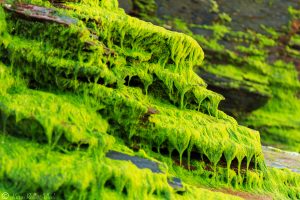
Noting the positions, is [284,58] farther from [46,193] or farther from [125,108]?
[46,193]

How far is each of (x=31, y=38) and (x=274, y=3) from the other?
1659 centimetres

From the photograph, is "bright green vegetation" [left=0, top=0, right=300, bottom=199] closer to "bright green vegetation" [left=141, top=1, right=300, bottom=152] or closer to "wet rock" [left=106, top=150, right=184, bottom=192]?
"wet rock" [left=106, top=150, right=184, bottom=192]

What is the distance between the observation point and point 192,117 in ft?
21.6

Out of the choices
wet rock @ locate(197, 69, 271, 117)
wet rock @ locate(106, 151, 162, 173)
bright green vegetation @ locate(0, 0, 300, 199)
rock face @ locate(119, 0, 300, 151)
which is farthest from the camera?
rock face @ locate(119, 0, 300, 151)

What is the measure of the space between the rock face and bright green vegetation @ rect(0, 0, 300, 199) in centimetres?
943

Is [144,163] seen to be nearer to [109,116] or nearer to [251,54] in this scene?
[109,116]

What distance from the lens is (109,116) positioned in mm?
5902

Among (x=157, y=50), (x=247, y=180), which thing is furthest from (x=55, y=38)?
(x=247, y=180)

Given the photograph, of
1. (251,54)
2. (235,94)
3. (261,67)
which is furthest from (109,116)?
(251,54)

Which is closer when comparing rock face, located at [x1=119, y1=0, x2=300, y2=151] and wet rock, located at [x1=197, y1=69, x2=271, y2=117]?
wet rock, located at [x1=197, y1=69, x2=271, y2=117]

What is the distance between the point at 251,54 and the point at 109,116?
1440 cm

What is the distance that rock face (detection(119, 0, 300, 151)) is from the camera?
660 inches

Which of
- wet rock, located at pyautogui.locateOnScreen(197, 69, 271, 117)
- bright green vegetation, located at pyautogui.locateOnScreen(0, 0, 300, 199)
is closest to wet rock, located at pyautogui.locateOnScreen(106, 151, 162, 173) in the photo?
bright green vegetation, located at pyautogui.locateOnScreen(0, 0, 300, 199)

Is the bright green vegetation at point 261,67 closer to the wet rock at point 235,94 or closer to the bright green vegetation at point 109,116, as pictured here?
the wet rock at point 235,94
